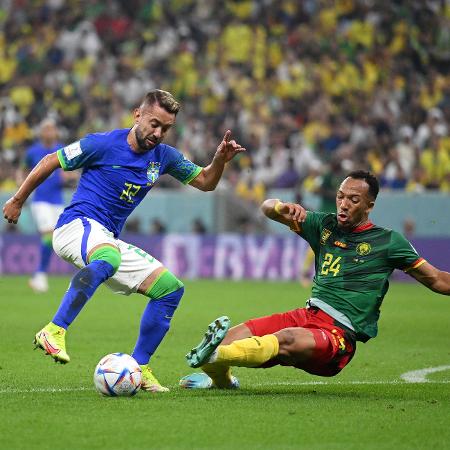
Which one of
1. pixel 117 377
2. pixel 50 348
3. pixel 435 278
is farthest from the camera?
pixel 435 278

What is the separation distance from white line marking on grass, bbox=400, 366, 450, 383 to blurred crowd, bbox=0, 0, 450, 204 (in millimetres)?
11918

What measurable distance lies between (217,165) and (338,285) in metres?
1.30

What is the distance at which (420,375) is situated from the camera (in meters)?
8.81

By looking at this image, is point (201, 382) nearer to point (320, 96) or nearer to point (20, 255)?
point (20, 255)

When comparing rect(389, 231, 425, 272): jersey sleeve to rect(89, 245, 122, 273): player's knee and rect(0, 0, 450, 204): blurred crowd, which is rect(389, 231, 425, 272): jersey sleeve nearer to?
rect(89, 245, 122, 273): player's knee

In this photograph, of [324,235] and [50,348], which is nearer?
[50,348]

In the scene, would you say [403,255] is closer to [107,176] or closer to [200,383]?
[200,383]

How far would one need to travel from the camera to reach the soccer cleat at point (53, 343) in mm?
6754

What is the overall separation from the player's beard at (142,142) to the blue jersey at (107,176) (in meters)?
0.08

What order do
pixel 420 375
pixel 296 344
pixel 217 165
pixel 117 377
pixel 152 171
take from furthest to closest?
1. pixel 420 375
2. pixel 217 165
3. pixel 152 171
4. pixel 296 344
5. pixel 117 377

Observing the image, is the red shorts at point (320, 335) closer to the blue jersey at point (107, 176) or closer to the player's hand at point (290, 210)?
the player's hand at point (290, 210)

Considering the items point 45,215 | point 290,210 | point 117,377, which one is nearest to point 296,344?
point 290,210

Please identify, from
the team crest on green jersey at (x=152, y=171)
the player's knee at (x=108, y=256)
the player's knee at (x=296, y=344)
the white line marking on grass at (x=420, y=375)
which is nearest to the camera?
the player's knee at (x=296, y=344)

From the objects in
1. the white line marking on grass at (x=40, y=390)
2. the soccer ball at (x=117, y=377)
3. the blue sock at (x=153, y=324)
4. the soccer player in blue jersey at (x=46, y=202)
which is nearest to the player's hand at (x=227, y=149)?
the blue sock at (x=153, y=324)
